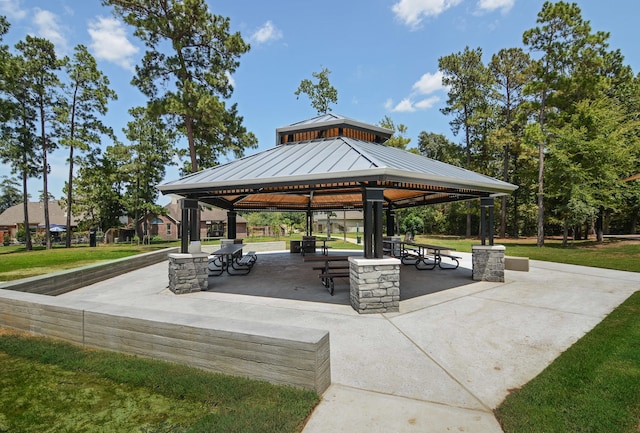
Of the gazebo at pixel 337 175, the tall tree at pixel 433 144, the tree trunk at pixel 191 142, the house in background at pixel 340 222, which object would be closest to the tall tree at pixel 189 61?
the tree trunk at pixel 191 142

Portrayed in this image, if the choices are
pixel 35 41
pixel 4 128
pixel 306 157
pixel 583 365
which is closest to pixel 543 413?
pixel 583 365

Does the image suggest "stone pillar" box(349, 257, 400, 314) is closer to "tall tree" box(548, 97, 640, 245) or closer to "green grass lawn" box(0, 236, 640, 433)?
"green grass lawn" box(0, 236, 640, 433)

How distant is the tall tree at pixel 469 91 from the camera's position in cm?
2962

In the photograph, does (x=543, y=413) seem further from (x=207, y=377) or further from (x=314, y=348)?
(x=207, y=377)

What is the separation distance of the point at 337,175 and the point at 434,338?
3.52 metres

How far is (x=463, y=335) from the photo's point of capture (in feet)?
16.6

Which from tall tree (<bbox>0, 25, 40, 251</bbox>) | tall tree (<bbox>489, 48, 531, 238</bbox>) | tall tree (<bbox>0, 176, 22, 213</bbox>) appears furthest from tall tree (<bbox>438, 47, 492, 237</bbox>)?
tall tree (<bbox>0, 176, 22, 213</bbox>)

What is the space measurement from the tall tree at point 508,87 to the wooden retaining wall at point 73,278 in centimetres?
2876

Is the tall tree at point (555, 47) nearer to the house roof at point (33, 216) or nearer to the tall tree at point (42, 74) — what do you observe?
the tall tree at point (42, 74)

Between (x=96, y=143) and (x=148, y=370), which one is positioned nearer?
(x=148, y=370)

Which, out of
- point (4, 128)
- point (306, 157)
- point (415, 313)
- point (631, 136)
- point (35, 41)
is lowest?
point (415, 313)

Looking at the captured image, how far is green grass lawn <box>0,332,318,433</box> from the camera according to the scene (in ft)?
8.92

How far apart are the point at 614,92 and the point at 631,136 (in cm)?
752

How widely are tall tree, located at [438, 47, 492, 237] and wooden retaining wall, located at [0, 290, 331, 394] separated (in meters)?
30.5
